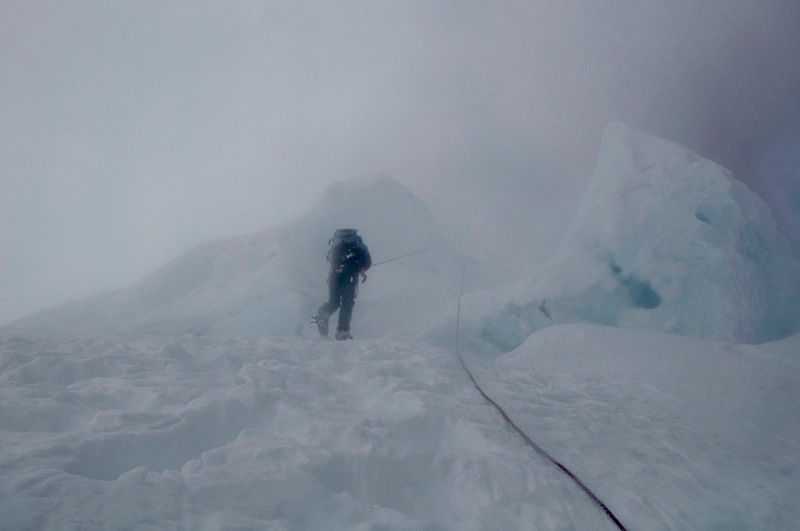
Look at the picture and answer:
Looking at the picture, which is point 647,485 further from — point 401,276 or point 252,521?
point 401,276

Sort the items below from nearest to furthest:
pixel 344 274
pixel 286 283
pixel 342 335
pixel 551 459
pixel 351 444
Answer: pixel 351 444, pixel 551 459, pixel 342 335, pixel 344 274, pixel 286 283

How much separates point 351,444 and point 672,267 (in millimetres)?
6629

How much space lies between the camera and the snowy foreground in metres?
1.53

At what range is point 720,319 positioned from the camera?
240 inches

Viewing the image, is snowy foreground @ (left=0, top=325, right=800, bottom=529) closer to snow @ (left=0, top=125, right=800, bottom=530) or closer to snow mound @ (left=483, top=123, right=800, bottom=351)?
snow @ (left=0, top=125, right=800, bottom=530)

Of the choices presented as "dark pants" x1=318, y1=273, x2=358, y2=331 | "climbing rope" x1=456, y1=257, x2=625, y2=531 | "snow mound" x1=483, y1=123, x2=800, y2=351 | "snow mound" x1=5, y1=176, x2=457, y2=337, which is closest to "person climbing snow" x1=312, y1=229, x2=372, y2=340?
"dark pants" x1=318, y1=273, x2=358, y2=331

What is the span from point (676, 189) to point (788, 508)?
6254 millimetres

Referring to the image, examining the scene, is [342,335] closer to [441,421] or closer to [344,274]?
[344,274]

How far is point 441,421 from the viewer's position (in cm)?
237

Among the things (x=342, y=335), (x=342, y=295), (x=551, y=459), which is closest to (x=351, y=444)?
(x=551, y=459)

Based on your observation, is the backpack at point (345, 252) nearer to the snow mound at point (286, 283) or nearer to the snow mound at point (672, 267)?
the snow mound at point (286, 283)

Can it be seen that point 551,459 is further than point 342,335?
No

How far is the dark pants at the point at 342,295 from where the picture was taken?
5.52m

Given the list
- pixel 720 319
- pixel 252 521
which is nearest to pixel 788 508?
pixel 252 521
